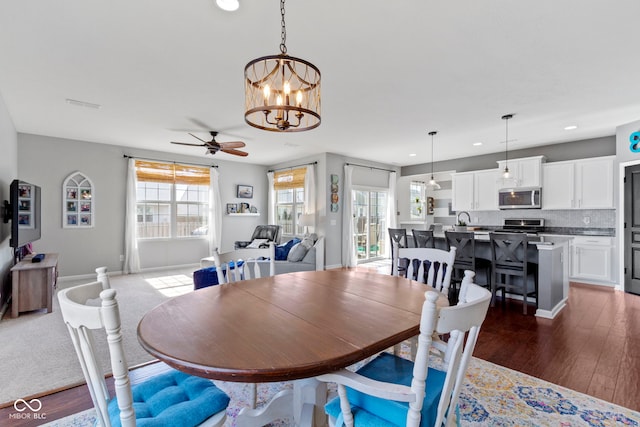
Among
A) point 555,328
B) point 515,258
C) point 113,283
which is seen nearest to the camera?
point 555,328

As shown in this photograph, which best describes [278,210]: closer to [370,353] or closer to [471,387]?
[471,387]

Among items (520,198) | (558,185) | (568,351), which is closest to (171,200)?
(568,351)

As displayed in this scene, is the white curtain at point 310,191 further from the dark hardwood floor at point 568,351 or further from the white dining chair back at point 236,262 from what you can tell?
the white dining chair back at point 236,262

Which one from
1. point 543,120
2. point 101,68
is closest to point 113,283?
point 101,68

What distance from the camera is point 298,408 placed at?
1574 millimetres

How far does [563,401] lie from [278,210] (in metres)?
6.74

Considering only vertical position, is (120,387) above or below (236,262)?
below

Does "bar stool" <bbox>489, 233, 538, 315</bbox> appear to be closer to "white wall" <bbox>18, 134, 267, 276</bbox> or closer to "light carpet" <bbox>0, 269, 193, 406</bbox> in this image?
"light carpet" <bbox>0, 269, 193, 406</bbox>

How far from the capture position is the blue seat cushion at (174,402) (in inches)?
42.9

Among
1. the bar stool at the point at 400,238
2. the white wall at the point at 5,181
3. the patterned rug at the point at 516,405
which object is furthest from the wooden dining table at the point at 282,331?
the white wall at the point at 5,181

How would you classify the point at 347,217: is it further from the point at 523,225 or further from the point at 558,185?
the point at 558,185

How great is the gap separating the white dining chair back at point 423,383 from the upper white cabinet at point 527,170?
5.63 metres

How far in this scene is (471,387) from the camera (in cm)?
217

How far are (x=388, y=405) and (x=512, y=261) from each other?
345cm
